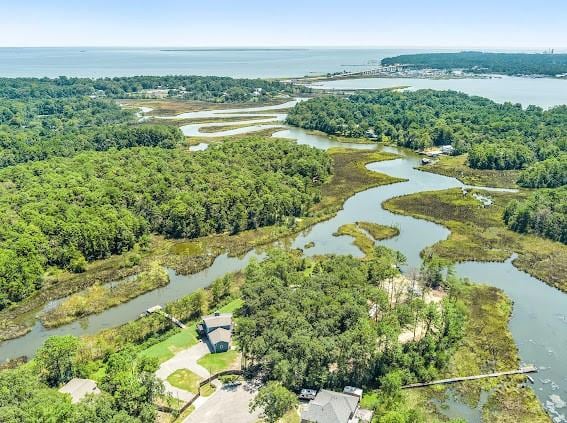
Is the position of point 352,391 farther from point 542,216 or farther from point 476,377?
point 542,216

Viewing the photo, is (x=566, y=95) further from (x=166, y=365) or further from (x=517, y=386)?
(x=166, y=365)

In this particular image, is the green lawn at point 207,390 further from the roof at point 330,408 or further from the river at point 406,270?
the river at point 406,270

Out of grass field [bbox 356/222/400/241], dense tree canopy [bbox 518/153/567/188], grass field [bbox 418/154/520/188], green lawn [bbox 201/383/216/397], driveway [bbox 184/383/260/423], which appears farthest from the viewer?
grass field [bbox 418/154/520/188]

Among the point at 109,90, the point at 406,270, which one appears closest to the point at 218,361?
the point at 406,270

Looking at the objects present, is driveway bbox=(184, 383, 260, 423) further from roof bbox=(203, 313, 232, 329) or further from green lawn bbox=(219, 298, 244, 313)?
green lawn bbox=(219, 298, 244, 313)

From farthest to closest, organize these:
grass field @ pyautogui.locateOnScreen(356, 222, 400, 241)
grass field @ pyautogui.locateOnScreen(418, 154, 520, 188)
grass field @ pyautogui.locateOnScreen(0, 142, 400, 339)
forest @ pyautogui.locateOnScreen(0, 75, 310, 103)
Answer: forest @ pyautogui.locateOnScreen(0, 75, 310, 103)
grass field @ pyautogui.locateOnScreen(418, 154, 520, 188)
grass field @ pyautogui.locateOnScreen(356, 222, 400, 241)
grass field @ pyautogui.locateOnScreen(0, 142, 400, 339)

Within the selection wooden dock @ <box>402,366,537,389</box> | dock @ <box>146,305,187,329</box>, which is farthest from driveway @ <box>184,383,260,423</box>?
wooden dock @ <box>402,366,537,389</box>
